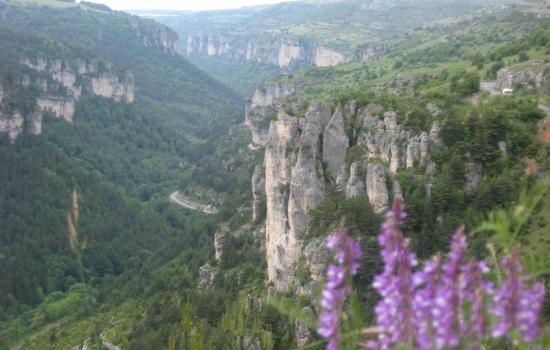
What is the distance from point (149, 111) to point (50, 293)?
377ft

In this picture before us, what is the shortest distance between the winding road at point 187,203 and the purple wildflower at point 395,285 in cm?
9987

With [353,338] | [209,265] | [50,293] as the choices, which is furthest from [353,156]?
[50,293]

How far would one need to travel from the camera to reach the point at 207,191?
11644 centimetres

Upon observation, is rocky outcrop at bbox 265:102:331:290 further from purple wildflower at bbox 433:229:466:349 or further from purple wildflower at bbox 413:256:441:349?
purple wildflower at bbox 433:229:466:349

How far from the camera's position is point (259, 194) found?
58438 millimetres

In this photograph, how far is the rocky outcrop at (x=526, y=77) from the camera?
1898 inches

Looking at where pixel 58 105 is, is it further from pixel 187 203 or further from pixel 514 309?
pixel 514 309

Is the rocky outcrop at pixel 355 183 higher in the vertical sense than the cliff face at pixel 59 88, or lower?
higher

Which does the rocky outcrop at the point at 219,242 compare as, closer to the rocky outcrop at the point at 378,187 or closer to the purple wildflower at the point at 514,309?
the rocky outcrop at the point at 378,187

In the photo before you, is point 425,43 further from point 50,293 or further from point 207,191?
point 50,293

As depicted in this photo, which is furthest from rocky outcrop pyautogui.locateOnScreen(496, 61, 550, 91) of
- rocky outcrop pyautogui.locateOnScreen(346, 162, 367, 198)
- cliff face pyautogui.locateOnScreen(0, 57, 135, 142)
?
cliff face pyautogui.locateOnScreen(0, 57, 135, 142)

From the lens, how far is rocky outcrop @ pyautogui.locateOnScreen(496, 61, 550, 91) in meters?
48.2

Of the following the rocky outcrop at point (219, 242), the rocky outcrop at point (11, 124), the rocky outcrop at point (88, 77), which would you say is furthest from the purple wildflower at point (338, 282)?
the rocky outcrop at point (88, 77)

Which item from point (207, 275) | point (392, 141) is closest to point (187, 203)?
point (207, 275)
